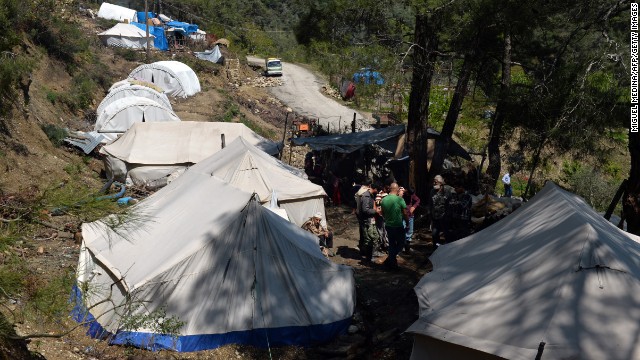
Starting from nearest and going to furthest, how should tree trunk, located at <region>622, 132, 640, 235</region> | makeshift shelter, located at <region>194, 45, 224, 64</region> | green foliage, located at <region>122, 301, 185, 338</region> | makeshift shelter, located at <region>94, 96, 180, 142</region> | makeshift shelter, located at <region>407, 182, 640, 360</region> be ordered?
1. makeshift shelter, located at <region>407, 182, 640, 360</region>
2. green foliage, located at <region>122, 301, 185, 338</region>
3. tree trunk, located at <region>622, 132, 640, 235</region>
4. makeshift shelter, located at <region>94, 96, 180, 142</region>
5. makeshift shelter, located at <region>194, 45, 224, 64</region>

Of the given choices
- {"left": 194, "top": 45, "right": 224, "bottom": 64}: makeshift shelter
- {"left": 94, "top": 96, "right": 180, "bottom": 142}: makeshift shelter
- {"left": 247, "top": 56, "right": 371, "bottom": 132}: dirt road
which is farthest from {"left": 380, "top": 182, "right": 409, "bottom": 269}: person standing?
{"left": 194, "top": 45, "right": 224, "bottom": 64}: makeshift shelter

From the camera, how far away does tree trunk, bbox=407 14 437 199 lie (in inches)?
526

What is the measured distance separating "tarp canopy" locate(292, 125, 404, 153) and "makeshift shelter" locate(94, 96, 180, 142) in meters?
6.31

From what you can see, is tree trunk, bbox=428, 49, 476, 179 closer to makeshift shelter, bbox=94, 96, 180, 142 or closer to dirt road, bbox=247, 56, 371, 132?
makeshift shelter, bbox=94, 96, 180, 142

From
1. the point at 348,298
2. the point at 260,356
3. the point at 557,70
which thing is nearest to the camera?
the point at 260,356

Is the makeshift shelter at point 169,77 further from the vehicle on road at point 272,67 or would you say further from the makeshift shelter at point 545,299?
the makeshift shelter at point 545,299

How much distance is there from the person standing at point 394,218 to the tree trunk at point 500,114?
186 inches

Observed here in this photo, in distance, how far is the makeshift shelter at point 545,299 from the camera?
5.36 meters

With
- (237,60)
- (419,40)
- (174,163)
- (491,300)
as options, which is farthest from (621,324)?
(237,60)

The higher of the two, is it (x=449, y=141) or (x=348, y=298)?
(x=449, y=141)

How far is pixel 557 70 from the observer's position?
12336 mm

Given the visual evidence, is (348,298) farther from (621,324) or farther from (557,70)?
(557,70)

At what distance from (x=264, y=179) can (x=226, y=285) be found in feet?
14.3

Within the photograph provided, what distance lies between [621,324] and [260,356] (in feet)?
14.6
